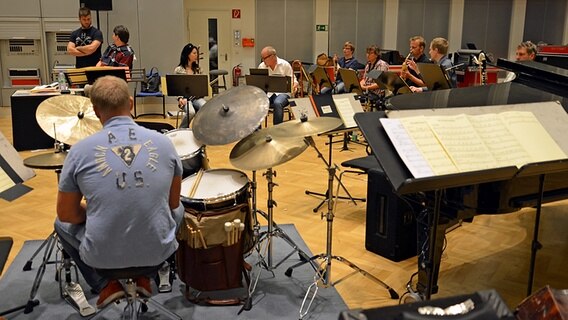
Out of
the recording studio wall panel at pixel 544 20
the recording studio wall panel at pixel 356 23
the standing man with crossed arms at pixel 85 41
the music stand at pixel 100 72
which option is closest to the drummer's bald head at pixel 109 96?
the music stand at pixel 100 72

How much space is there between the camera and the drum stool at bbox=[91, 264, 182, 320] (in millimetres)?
2389

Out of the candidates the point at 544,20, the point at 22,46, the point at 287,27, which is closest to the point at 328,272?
the point at 22,46

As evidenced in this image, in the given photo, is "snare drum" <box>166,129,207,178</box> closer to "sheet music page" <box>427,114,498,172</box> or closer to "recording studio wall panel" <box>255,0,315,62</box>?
"sheet music page" <box>427,114,498,172</box>

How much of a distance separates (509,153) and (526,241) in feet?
6.69

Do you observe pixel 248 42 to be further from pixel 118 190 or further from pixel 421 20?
pixel 118 190

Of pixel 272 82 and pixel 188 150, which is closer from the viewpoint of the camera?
pixel 188 150

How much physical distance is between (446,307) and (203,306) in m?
2.11

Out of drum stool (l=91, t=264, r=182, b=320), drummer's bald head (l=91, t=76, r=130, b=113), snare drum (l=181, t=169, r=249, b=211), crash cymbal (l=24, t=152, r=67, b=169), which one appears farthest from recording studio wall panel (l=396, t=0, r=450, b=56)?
drummer's bald head (l=91, t=76, r=130, b=113)

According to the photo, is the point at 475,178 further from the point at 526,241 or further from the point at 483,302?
the point at 526,241

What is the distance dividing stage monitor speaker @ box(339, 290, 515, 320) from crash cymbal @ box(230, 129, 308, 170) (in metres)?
1.83

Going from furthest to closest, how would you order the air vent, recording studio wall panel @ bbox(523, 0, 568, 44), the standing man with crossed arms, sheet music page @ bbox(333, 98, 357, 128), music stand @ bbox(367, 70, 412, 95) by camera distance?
recording studio wall panel @ bbox(523, 0, 568, 44)
the air vent
the standing man with crossed arms
music stand @ bbox(367, 70, 412, 95)
sheet music page @ bbox(333, 98, 357, 128)

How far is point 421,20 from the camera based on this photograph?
1376 cm

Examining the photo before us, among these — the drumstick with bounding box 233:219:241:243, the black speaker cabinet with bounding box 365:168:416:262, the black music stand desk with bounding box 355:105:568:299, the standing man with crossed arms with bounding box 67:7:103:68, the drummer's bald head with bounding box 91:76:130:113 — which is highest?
the standing man with crossed arms with bounding box 67:7:103:68

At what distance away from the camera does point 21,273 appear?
134 inches
